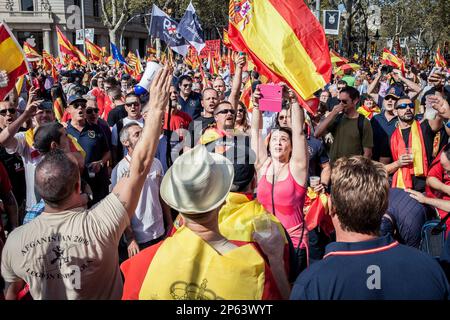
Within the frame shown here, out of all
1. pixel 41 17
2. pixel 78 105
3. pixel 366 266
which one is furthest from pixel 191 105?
pixel 41 17

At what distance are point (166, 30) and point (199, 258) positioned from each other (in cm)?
805

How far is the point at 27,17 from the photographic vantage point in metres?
53.3

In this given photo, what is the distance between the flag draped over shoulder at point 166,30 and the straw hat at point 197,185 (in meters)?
7.26

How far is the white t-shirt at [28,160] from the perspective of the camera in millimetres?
4493

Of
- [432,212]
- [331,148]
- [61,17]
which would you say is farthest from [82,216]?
[61,17]

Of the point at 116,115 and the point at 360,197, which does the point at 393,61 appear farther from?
the point at 360,197

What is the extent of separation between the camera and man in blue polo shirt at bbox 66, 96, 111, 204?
566cm

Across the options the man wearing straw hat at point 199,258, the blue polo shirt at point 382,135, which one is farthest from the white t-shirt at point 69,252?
the blue polo shirt at point 382,135

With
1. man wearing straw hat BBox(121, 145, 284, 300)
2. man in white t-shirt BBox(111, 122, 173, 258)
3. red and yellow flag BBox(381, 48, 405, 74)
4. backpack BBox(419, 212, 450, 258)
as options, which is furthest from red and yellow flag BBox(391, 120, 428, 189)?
red and yellow flag BBox(381, 48, 405, 74)

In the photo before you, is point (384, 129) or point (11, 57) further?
point (384, 129)

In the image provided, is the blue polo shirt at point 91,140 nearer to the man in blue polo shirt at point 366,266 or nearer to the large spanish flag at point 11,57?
the large spanish flag at point 11,57

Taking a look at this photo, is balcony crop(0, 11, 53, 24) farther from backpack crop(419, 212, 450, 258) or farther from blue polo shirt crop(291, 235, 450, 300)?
blue polo shirt crop(291, 235, 450, 300)
